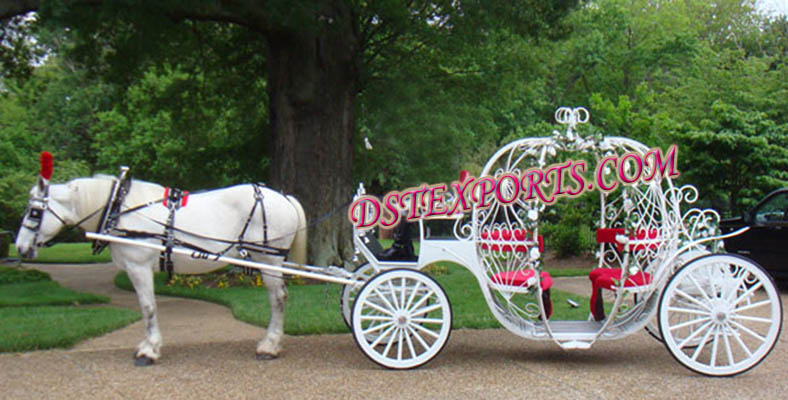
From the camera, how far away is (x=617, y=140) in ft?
21.4

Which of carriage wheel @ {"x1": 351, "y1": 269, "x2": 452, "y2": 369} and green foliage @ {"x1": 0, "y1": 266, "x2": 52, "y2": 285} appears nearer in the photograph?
carriage wheel @ {"x1": 351, "y1": 269, "x2": 452, "y2": 369}

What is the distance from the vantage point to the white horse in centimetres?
635

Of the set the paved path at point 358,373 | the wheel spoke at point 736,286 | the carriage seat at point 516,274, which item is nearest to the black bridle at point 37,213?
the paved path at point 358,373

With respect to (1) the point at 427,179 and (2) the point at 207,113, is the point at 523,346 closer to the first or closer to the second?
(2) the point at 207,113

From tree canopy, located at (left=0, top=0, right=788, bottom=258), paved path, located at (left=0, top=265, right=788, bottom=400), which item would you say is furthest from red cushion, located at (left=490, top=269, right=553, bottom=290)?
tree canopy, located at (left=0, top=0, right=788, bottom=258)

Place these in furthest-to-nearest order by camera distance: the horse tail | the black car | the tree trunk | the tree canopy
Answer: the tree trunk < the tree canopy < the black car < the horse tail

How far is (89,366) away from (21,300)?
5.37 metres

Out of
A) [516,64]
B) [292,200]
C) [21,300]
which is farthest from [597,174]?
[516,64]

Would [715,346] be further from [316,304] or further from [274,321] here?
[316,304]

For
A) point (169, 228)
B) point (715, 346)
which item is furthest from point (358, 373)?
point (715, 346)

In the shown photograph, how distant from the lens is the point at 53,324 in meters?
8.27

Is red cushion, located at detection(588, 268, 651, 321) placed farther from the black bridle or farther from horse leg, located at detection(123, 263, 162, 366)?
the black bridle

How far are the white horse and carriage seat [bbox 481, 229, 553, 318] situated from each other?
6.47 ft

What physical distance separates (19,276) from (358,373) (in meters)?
10.1
